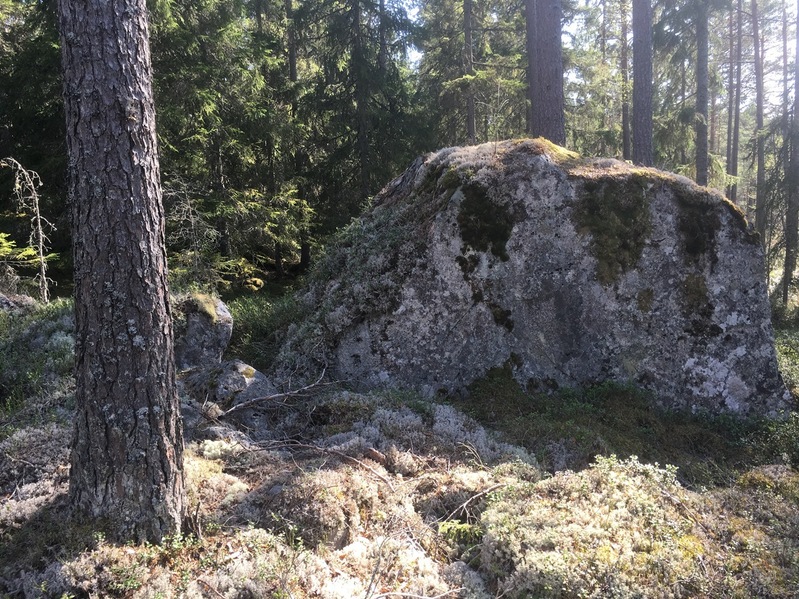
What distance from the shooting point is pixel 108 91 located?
2859 millimetres

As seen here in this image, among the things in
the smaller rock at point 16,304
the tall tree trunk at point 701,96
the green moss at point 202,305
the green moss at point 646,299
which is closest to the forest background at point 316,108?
the tall tree trunk at point 701,96

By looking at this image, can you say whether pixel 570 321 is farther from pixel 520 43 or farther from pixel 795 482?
pixel 520 43

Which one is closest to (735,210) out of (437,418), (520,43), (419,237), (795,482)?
(795,482)

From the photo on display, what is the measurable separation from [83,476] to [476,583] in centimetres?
249

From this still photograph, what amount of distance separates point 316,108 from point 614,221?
1137 cm

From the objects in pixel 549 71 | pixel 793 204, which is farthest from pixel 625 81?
pixel 549 71

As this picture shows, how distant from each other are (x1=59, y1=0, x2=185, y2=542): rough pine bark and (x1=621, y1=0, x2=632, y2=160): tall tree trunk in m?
18.9

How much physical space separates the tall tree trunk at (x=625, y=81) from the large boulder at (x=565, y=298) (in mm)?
13463

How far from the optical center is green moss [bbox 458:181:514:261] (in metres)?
6.61

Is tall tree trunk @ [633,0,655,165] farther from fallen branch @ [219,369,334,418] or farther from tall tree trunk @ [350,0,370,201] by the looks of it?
fallen branch @ [219,369,334,418]

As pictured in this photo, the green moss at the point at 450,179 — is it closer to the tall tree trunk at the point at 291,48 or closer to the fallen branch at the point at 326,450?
the fallen branch at the point at 326,450

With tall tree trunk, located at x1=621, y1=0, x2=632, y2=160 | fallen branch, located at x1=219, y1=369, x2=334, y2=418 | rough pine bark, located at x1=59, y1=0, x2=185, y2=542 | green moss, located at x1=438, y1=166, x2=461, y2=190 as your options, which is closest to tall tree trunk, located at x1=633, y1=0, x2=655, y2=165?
green moss, located at x1=438, y1=166, x2=461, y2=190

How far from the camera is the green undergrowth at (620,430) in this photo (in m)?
4.99

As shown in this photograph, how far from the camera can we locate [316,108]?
15.5m
